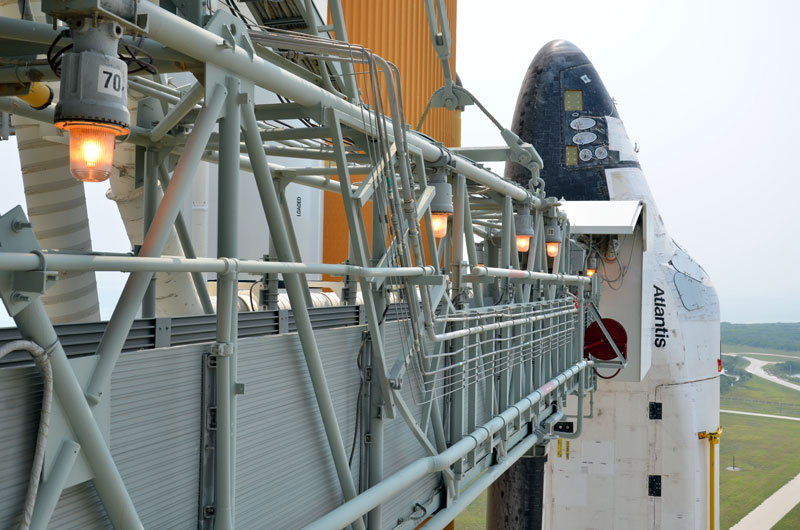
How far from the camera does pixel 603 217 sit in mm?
15609

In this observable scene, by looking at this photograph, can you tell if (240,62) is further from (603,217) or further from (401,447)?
(603,217)

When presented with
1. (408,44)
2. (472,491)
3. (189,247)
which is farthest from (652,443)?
(189,247)

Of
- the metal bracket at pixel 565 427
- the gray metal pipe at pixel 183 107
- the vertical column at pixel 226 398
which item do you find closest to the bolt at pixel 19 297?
the vertical column at pixel 226 398

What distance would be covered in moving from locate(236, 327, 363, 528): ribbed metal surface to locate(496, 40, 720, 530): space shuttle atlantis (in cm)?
Answer: 1251

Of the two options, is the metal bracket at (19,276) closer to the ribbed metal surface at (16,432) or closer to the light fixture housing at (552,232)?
the ribbed metal surface at (16,432)

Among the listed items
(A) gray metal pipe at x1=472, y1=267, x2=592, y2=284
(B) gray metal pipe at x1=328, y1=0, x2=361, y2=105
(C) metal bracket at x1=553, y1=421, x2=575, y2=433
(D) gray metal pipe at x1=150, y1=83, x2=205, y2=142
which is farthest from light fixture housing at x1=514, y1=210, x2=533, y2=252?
(C) metal bracket at x1=553, y1=421, x2=575, y2=433

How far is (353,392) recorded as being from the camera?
4.80 m

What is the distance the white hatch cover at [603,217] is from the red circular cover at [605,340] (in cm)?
208

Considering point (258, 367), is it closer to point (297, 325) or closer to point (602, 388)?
point (297, 325)

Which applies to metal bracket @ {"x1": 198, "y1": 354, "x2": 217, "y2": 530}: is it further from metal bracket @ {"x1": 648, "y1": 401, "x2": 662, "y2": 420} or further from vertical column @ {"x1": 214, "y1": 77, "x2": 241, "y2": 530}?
metal bracket @ {"x1": 648, "y1": 401, "x2": 662, "y2": 420}

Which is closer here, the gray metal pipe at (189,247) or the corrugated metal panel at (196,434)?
the corrugated metal panel at (196,434)

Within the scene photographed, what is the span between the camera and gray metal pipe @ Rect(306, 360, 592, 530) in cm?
398

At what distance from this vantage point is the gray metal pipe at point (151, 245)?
9.08 feet

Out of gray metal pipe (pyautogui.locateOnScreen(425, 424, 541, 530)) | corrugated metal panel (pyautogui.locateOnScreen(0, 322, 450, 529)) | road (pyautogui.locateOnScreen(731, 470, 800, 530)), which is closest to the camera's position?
corrugated metal panel (pyautogui.locateOnScreen(0, 322, 450, 529))
